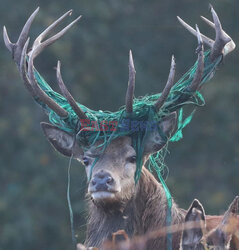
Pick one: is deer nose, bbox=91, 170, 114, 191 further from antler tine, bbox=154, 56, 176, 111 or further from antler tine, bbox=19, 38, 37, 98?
antler tine, bbox=19, 38, 37, 98

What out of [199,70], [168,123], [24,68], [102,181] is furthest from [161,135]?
[24,68]

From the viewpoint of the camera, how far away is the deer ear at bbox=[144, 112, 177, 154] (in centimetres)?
568

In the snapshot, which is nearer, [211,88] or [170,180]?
[170,180]

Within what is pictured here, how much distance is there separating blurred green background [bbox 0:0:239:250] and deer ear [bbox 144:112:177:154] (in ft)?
26.0

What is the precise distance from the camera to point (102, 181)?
5297 mm

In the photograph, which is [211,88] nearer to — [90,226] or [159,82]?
[159,82]

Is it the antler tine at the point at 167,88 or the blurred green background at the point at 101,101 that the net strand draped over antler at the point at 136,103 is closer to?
the antler tine at the point at 167,88

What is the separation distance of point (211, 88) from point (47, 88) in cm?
951

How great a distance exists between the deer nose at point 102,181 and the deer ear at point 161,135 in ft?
1.80

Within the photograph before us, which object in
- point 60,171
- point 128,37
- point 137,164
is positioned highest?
point 137,164

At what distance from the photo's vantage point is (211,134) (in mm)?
15773

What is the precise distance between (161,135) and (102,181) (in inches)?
26.4

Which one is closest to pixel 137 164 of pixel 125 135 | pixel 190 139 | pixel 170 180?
pixel 125 135

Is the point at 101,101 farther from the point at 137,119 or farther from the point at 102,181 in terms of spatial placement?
the point at 102,181
